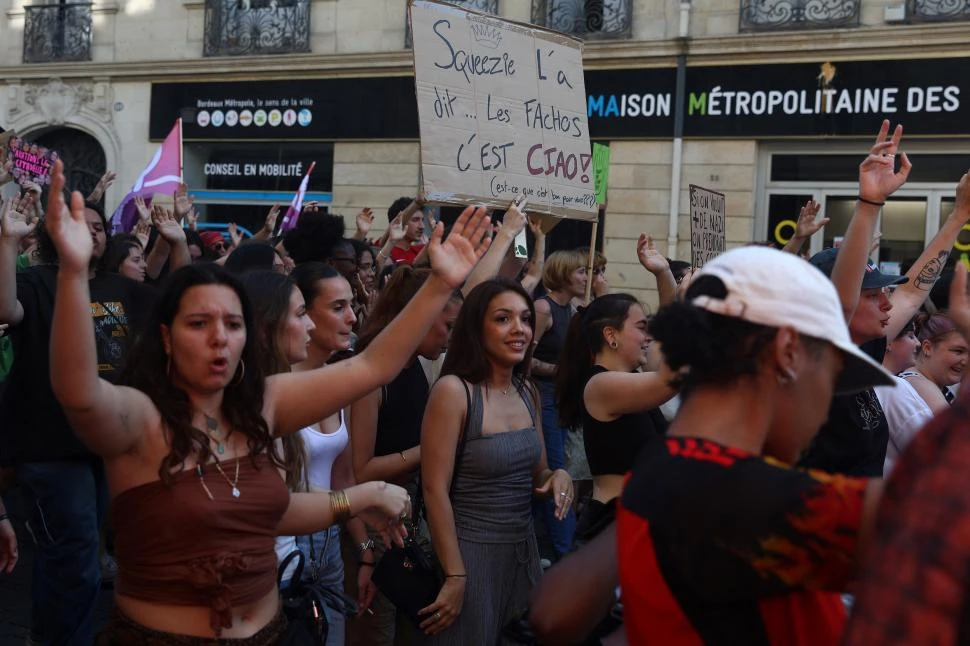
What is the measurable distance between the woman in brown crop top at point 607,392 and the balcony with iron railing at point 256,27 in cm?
1295

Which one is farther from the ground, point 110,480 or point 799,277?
point 799,277

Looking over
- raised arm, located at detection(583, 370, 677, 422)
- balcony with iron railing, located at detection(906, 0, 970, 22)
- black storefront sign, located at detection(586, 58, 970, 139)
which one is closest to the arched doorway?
black storefront sign, located at detection(586, 58, 970, 139)

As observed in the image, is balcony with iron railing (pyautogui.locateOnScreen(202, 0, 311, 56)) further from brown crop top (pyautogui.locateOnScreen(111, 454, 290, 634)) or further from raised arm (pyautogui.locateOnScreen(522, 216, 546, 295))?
brown crop top (pyautogui.locateOnScreen(111, 454, 290, 634))

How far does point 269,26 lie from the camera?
16.5 m

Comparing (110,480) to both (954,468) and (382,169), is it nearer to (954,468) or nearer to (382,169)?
(954,468)

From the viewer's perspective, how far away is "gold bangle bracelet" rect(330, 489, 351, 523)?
292 cm

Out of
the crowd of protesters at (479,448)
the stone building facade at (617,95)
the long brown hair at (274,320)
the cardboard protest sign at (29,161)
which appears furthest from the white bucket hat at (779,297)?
the stone building facade at (617,95)

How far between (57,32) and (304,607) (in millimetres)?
17295

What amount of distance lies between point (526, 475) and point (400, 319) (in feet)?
4.07

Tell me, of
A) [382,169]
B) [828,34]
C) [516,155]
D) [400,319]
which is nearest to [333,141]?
[382,169]

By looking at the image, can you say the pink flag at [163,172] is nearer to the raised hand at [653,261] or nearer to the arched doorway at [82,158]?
the raised hand at [653,261]

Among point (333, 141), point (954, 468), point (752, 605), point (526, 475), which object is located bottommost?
point (526, 475)

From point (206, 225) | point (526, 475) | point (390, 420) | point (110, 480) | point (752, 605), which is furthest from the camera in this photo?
point (206, 225)

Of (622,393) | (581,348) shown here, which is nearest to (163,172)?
(581,348)
